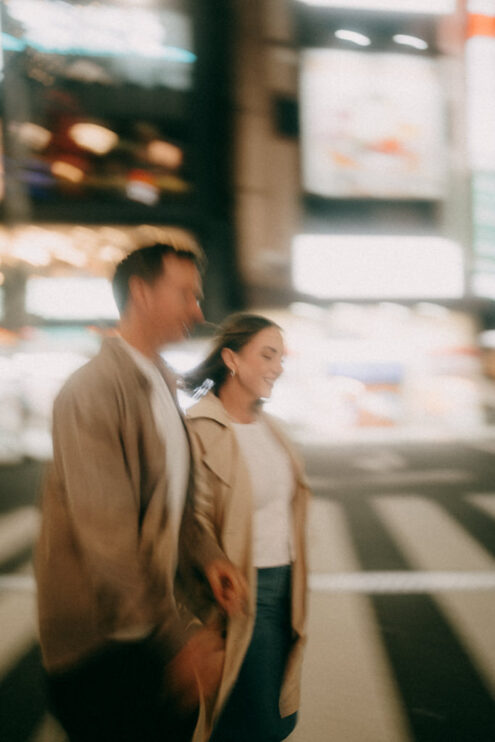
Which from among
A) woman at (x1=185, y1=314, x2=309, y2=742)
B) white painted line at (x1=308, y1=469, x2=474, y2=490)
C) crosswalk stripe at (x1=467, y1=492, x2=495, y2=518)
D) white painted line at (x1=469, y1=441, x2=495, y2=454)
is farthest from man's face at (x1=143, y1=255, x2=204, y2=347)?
white painted line at (x1=469, y1=441, x2=495, y2=454)

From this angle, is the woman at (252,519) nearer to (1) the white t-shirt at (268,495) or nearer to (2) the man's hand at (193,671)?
(1) the white t-shirt at (268,495)

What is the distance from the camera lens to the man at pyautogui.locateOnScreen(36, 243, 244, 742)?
131 cm

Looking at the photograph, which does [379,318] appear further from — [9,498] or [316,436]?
[9,498]

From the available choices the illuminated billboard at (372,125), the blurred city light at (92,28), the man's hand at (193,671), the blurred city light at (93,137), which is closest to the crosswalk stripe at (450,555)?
the man's hand at (193,671)

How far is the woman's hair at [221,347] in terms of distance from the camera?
2.26m

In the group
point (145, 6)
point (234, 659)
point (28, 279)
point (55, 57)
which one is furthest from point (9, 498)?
point (145, 6)

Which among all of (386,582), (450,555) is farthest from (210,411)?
(450,555)

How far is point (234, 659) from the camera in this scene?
194cm

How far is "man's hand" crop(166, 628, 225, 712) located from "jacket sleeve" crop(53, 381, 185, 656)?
32 mm

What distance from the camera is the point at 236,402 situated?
2.31 meters

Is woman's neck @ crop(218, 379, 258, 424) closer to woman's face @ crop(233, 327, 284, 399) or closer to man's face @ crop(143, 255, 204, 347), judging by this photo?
woman's face @ crop(233, 327, 284, 399)

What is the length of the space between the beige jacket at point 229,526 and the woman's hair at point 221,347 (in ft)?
0.29

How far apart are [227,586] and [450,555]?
179 inches

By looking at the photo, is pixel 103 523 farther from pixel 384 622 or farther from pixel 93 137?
pixel 93 137
